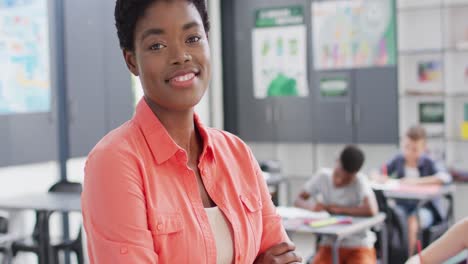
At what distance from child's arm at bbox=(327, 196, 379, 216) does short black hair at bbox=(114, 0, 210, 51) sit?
3685mm

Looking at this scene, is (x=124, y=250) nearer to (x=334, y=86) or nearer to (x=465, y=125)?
(x=465, y=125)

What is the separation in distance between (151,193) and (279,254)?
0.32m

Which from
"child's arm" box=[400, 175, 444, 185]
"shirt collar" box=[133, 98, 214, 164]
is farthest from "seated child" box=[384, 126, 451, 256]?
"shirt collar" box=[133, 98, 214, 164]

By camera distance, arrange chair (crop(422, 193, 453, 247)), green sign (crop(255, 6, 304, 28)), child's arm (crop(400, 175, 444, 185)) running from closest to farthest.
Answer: chair (crop(422, 193, 453, 247))
child's arm (crop(400, 175, 444, 185))
green sign (crop(255, 6, 304, 28))

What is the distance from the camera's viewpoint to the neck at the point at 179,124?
1291mm

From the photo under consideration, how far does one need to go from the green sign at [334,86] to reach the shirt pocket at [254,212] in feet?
21.2

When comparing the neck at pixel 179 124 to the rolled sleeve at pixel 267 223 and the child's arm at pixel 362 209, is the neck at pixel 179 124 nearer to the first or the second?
the rolled sleeve at pixel 267 223

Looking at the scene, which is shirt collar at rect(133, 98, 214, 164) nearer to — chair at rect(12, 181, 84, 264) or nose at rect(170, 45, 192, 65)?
nose at rect(170, 45, 192, 65)

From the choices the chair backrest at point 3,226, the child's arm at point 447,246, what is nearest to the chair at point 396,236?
the chair backrest at point 3,226

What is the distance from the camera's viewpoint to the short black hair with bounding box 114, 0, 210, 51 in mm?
1243

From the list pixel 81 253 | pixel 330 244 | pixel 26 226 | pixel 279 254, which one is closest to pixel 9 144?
pixel 26 226

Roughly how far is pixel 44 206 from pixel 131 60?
3567 mm

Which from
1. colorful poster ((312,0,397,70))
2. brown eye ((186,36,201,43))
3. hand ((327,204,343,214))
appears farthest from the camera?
colorful poster ((312,0,397,70))

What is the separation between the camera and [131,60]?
1.30 meters
